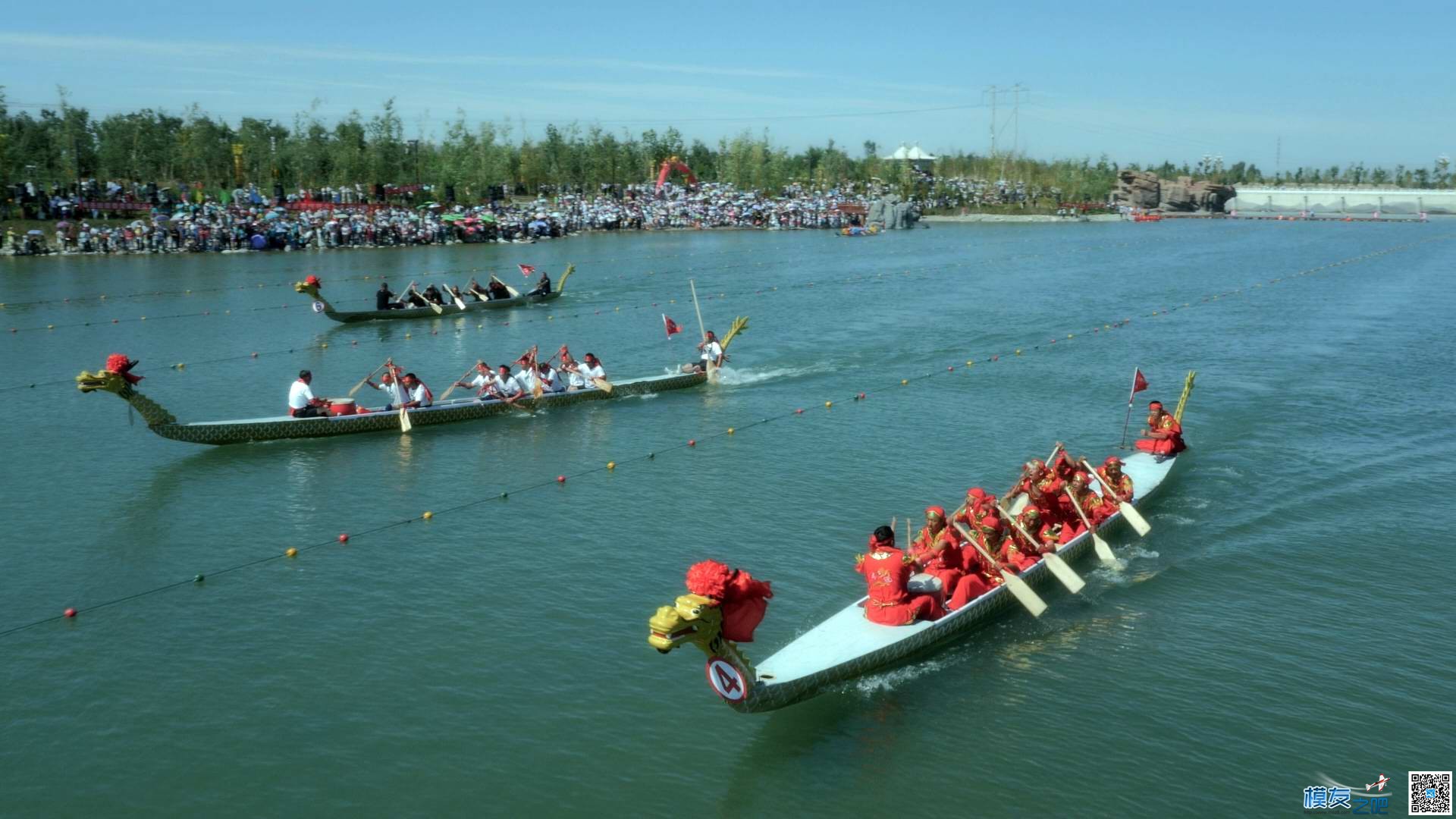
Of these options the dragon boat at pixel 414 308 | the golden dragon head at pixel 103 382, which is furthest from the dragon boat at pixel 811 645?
the dragon boat at pixel 414 308

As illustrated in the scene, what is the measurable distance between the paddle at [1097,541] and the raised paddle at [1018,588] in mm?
2495

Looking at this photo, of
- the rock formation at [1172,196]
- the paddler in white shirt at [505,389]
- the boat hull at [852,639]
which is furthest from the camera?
the rock formation at [1172,196]

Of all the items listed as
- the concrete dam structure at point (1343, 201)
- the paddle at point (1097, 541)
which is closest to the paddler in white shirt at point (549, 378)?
the paddle at point (1097, 541)

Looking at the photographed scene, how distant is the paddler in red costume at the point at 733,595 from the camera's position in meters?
10.6

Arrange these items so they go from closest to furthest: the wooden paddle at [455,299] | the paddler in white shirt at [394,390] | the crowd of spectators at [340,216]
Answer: the paddler in white shirt at [394,390] < the wooden paddle at [455,299] < the crowd of spectators at [340,216]

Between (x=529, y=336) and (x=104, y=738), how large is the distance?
26614 mm

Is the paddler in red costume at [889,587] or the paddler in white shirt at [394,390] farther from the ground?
the paddler in white shirt at [394,390]

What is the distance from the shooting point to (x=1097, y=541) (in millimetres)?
16703

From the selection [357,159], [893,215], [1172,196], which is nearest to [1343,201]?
[1172,196]

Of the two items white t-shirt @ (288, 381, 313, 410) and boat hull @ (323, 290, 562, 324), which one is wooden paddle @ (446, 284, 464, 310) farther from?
white t-shirt @ (288, 381, 313, 410)

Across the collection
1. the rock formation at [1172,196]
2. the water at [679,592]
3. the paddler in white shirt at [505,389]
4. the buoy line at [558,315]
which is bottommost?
the water at [679,592]

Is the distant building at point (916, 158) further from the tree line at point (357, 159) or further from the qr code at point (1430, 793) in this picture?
the qr code at point (1430, 793)

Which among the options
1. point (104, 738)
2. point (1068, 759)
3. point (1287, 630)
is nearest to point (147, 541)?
point (104, 738)

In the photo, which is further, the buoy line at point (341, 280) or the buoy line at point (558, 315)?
the buoy line at point (341, 280)
